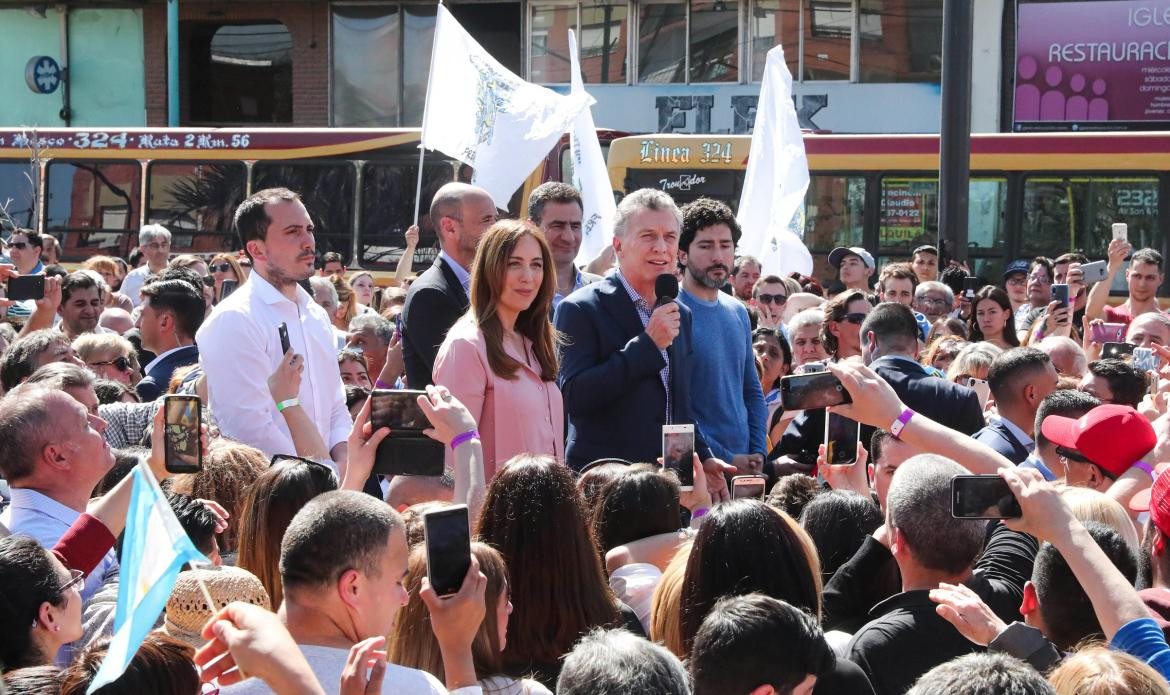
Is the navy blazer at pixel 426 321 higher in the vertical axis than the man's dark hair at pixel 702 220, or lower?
lower

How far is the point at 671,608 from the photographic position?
133 inches

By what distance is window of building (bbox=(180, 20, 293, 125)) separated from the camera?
89.6 feet

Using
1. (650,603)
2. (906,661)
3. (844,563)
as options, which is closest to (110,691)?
(650,603)

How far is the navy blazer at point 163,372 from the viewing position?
6.65 metres

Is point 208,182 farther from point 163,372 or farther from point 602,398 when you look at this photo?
point 602,398

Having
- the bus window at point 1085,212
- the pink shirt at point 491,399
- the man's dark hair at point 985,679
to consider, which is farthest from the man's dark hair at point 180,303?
the bus window at point 1085,212

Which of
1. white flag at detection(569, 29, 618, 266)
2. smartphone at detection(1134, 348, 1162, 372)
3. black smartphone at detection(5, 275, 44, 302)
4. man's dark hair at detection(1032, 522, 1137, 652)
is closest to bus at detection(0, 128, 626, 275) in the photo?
white flag at detection(569, 29, 618, 266)

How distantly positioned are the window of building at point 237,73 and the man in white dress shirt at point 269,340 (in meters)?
22.8

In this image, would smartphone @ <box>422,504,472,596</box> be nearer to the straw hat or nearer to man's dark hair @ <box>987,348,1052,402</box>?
the straw hat

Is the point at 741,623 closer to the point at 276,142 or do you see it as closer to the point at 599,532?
the point at 599,532

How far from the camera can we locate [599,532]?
160 inches

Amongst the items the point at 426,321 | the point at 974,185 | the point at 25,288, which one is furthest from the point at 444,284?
the point at 974,185

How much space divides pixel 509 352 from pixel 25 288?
474cm

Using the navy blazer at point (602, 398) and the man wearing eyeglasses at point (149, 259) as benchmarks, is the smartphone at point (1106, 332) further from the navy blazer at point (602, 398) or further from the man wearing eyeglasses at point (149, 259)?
the man wearing eyeglasses at point (149, 259)
